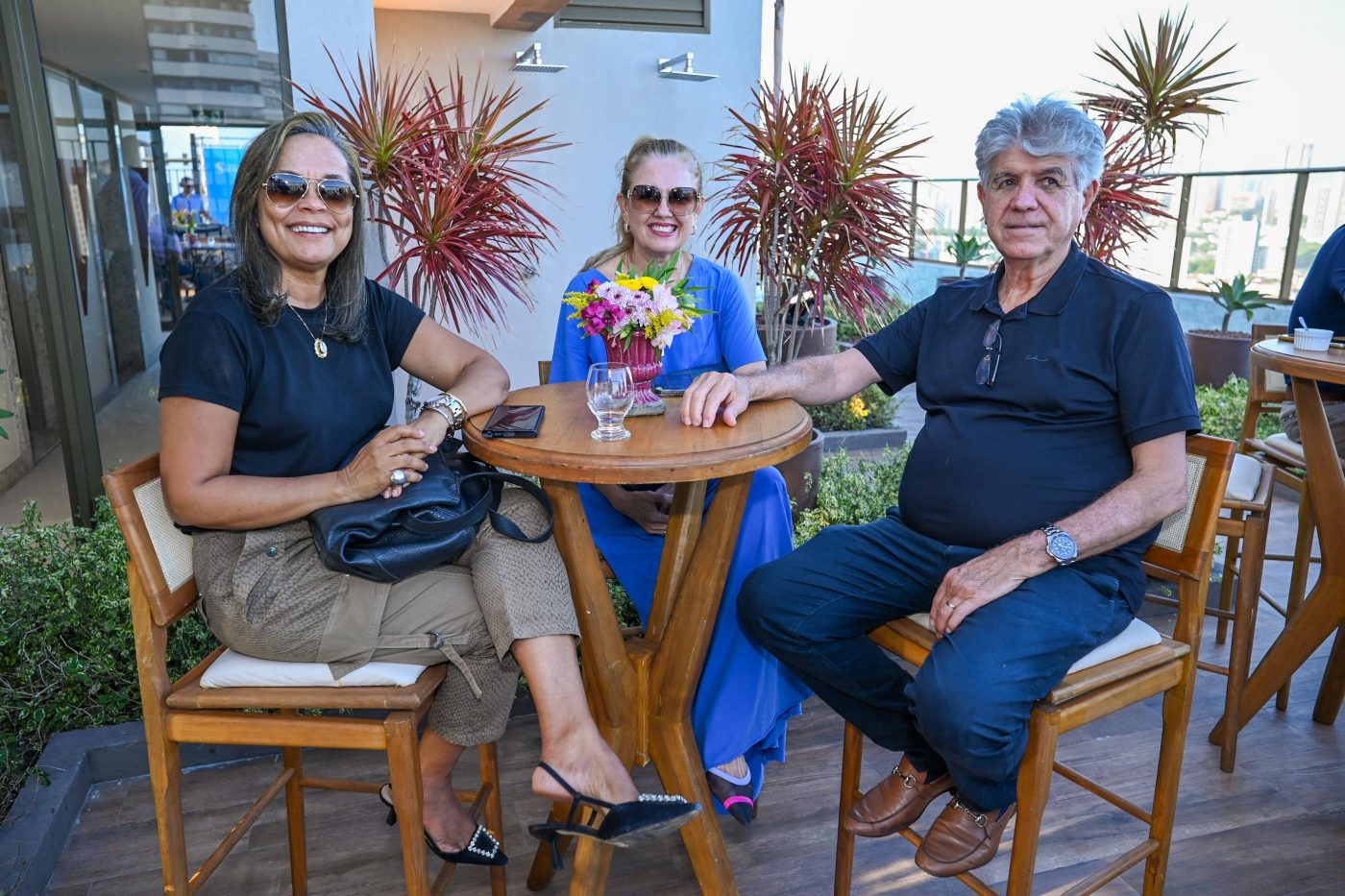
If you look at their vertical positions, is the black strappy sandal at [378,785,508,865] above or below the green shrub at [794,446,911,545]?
below

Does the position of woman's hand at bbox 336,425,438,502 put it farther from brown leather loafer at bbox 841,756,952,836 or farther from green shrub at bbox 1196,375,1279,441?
green shrub at bbox 1196,375,1279,441

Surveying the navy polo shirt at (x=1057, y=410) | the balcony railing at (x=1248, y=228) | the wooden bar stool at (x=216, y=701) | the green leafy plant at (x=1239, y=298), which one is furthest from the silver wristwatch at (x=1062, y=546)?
the green leafy plant at (x=1239, y=298)

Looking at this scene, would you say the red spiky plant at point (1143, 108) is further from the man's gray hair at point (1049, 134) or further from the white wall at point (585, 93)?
the man's gray hair at point (1049, 134)

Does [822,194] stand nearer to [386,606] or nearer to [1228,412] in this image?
[386,606]

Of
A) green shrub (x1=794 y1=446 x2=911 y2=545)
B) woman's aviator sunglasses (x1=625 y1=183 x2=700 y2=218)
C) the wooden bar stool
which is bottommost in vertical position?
green shrub (x1=794 y1=446 x2=911 y2=545)

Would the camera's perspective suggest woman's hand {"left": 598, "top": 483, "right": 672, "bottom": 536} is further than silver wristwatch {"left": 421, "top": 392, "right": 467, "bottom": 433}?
Yes

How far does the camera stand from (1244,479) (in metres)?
2.67

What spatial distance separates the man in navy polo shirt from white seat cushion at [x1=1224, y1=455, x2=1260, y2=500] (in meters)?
0.94

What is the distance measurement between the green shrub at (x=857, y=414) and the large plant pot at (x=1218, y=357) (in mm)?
2306

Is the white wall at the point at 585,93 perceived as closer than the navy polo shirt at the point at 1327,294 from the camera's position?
No

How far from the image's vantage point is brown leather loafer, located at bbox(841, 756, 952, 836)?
1824 millimetres

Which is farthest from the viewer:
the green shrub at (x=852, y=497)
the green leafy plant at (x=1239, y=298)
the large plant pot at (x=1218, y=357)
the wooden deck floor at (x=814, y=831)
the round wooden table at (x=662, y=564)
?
the green leafy plant at (x=1239, y=298)

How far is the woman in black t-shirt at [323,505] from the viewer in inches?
65.1

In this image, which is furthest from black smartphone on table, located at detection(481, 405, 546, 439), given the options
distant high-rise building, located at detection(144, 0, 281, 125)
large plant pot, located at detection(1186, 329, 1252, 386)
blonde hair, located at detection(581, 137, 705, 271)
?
large plant pot, located at detection(1186, 329, 1252, 386)
